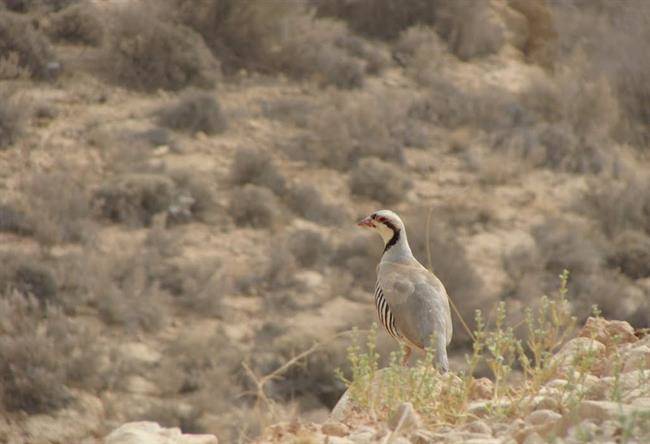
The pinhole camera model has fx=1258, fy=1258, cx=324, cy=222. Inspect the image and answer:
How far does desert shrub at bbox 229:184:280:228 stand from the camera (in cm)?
1429

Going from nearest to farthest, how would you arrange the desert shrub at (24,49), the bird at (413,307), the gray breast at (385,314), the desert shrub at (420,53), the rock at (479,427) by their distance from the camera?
the rock at (479,427)
the bird at (413,307)
the gray breast at (385,314)
the desert shrub at (24,49)
the desert shrub at (420,53)

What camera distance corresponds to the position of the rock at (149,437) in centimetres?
419

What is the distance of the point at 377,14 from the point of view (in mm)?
20719

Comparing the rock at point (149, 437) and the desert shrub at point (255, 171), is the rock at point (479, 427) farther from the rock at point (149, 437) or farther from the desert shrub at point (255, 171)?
the desert shrub at point (255, 171)

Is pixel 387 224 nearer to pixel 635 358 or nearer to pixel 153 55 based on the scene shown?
pixel 635 358

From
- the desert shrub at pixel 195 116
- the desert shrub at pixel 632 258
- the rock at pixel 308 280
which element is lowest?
the desert shrub at pixel 632 258

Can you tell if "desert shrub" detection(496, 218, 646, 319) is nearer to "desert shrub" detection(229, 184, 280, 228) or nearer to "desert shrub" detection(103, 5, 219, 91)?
"desert shrub" detection(229, 184, 280, 228)

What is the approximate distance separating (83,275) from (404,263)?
5.97 metres

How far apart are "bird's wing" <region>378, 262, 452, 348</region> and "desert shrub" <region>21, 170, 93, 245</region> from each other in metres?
7.21

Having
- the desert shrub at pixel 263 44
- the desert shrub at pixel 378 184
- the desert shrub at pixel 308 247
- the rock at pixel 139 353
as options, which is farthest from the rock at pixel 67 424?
the desert shrub at pixel 263 44

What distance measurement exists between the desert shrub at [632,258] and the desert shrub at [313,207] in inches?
134

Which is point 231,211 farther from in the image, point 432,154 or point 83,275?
point 432,154

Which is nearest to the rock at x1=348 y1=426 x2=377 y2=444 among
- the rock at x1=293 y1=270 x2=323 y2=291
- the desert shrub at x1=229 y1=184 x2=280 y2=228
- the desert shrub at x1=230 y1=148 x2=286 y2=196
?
the rock at x1=293 y1=270 x2=323 y2=291

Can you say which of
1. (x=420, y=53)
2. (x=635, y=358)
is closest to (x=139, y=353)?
(x=635, y=358)
